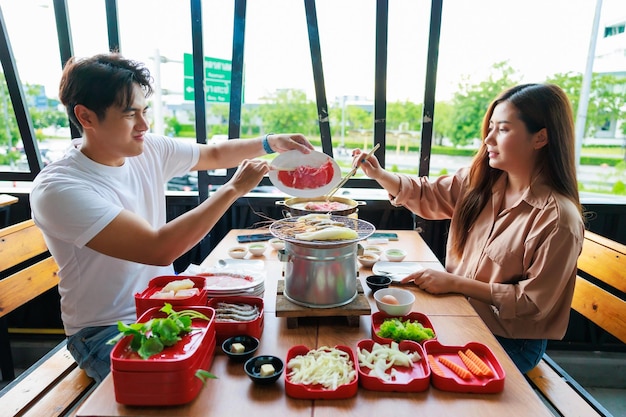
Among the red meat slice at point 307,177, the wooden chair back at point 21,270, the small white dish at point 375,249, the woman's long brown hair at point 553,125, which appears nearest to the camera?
the woman's long brown hair at point 553,125

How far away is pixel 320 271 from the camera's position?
4.93 ft

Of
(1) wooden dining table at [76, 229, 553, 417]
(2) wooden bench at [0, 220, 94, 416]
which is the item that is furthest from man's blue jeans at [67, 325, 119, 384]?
(1) wooden dining table at [76, 229, 553, 417]

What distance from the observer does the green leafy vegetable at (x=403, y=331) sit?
1432mm

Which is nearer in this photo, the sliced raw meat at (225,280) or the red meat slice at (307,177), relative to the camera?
the sliced raw meat at (225,280)

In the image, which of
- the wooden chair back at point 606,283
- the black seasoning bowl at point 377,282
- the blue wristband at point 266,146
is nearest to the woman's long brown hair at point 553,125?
the wooden chair back at point 606,283

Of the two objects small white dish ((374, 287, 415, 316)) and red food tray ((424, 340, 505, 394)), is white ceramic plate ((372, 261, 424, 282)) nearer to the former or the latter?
small white dish ((374, 287, 415, 316))

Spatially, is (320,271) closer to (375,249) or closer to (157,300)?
(157,300)

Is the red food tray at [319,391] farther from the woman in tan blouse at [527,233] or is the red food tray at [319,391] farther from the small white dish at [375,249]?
the small white dish at [375,249]

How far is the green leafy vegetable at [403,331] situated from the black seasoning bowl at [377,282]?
0.35 m

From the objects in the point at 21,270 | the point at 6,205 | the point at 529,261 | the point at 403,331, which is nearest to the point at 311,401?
the point at 403,331

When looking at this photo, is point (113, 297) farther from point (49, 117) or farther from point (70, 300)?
point (49, 117)

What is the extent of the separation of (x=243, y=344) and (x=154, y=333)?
0.32 meters

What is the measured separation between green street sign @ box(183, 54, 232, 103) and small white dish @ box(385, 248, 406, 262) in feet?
6.36

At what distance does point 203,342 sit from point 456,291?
4.00ft
